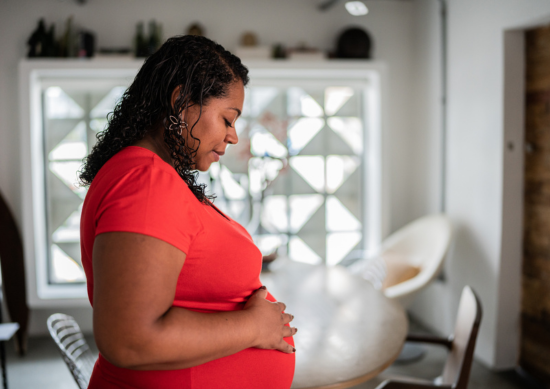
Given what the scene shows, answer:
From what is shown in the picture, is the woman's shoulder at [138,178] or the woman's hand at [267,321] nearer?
the woman's shoulder at [138,178]

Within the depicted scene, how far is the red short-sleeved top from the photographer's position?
2.30 ft

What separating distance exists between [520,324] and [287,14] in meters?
3.17

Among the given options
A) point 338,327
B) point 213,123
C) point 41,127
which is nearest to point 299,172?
A: point 41,127

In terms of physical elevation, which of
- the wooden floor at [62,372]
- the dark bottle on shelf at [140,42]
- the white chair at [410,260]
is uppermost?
the dark bottle on shelf at [140,42]

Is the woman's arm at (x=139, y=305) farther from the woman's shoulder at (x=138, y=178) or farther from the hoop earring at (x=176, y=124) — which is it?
the hoop earring at (x=176, y=124)

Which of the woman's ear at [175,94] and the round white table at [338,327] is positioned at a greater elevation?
the woman's ear at [175,94]

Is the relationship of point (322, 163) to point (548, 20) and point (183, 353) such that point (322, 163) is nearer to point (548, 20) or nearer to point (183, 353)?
point (548, 20)

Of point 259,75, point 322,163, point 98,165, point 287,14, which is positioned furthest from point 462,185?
point 98,165

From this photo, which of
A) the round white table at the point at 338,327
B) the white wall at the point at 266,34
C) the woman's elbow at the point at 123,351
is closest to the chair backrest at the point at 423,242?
the white wall at the point at 266,34

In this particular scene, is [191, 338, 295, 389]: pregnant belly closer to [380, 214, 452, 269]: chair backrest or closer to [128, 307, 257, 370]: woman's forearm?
[128, 307, 257, 370]: woman's forearm

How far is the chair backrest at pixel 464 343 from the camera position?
5.20 ft

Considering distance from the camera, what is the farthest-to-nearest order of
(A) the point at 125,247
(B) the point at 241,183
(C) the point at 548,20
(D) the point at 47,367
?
(B) the point at 241,183
(D) the point at 47,367
(C) the point at 548,20
(A) the point at 125,247

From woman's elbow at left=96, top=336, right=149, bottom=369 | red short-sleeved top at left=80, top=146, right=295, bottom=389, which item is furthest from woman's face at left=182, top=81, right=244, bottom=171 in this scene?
woman's elbow at left=96, top=336, right=149, bottom=369

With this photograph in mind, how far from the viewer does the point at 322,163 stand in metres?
4.16
